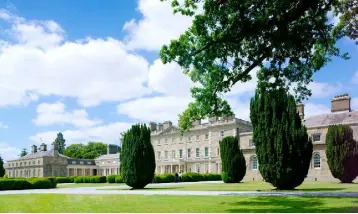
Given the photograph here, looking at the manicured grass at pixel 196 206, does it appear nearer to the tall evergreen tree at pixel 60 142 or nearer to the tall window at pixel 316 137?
the tall window at pixel 316 137

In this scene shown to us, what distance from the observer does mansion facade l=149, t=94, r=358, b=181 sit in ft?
125

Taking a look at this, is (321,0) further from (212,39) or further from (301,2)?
(212,39)

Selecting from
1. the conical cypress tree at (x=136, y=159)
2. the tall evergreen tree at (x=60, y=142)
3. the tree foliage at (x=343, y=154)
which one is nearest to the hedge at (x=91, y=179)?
the conical cypress tree at (x=136, y=159)

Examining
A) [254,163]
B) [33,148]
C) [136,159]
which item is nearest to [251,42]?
[136,159]

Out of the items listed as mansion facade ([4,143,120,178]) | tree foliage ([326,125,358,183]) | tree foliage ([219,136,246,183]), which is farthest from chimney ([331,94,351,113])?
mansion facade ([4,143,120,178])

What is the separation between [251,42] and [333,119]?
2724 centimetres

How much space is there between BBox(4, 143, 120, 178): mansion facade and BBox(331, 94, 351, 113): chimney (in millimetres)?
52765

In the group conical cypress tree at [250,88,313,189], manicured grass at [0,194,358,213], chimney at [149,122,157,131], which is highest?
chimney at [149,122,157,131]

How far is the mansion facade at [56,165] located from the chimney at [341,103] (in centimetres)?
5276

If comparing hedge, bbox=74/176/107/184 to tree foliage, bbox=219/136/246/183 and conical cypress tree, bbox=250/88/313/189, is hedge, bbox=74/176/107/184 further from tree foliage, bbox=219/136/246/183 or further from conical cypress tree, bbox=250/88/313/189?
conical cypress tree, bbox=250/88/313/189

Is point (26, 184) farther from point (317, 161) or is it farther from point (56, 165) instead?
point (56, 165)

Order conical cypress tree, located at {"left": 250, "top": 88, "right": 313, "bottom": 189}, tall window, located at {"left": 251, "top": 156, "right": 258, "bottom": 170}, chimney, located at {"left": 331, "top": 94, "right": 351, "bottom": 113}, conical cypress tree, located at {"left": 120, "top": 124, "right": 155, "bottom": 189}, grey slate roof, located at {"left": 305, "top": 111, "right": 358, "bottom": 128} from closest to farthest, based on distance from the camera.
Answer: conical cypress tree, located at {"left": 250, "top": 88, "right": 313, "bottom": 189}, conical cypress tree, located at {"left": 120, "top": 124, "right": 155, "bottom": 189}, grey slate roof, located at {"left": 305, "top": 111, "right": 358, "bottom": 128}, chimney, located at {"left": 331, "top": 94, "right": 351, "bottom": 113}, tall window, located at {"left": 251, "top": 156, "right": 258, "bottom": 170}

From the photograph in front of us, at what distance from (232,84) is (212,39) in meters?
2.02

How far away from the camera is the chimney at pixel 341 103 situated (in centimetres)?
3906
